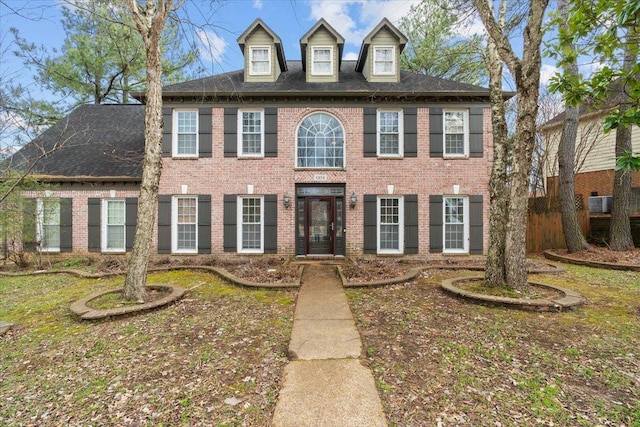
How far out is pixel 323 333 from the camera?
4.22 meters

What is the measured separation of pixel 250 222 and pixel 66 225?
6427 mm

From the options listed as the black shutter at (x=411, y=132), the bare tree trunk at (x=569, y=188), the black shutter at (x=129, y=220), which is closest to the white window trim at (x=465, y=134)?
the black shutter at (x=411, y=132)

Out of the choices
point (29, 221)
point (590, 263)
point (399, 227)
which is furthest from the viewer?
point (399, 227)

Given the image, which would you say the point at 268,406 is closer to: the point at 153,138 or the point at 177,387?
the point at 177,387

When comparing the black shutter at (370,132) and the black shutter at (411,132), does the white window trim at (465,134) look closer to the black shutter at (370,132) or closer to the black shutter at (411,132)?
the black shutter at (411,132)

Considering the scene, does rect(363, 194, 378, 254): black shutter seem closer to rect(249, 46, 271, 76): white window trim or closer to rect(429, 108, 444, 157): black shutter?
rect(429, 108, 444, 157): black shutter

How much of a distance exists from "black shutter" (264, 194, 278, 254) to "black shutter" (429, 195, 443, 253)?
529cm

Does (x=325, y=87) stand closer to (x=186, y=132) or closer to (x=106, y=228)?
(x=186, y=132)

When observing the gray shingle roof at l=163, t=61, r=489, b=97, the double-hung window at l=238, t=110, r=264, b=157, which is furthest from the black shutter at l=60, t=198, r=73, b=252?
the double-hung window at l=238, t=110, r=264, b=157

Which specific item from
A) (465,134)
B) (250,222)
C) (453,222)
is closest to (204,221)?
(250,222)

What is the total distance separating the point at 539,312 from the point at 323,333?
376 cm

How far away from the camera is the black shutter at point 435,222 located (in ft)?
32.2

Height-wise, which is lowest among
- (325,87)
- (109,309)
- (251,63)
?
(109,309)

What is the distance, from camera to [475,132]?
32.1 ft
